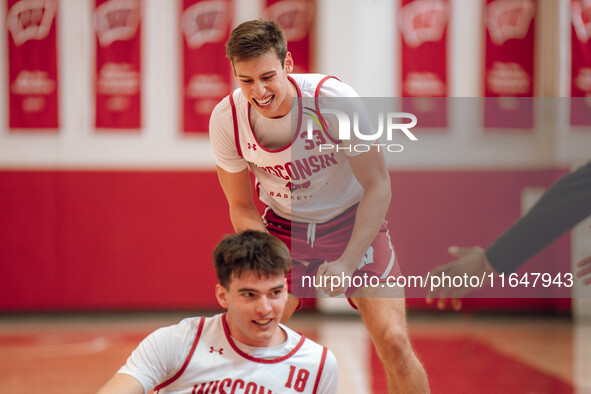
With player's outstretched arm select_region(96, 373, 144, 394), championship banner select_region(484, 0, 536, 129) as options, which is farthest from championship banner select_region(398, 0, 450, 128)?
player's outstretched arm select_region(96, 373, 144, 394)

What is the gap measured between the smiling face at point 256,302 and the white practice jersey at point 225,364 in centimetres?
7

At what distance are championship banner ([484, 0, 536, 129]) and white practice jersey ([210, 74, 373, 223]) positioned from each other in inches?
157

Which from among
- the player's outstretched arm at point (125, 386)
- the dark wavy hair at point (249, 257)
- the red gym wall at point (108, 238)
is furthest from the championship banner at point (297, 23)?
the player's outstretched arm at point (125, 386)

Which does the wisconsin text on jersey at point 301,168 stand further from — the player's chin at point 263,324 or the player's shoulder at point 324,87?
the player's chin at point 263,324

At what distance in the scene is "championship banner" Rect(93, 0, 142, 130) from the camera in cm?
670

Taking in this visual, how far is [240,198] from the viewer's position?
2.72 metres

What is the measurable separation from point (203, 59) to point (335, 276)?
15.8 feet

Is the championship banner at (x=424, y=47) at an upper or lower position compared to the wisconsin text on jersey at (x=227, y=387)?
upper

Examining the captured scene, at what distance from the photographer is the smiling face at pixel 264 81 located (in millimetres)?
2316

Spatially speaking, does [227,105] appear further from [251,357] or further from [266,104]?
[251,357]

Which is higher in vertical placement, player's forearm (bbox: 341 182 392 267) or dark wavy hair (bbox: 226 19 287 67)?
dark wavy hair (bbox: 226 19 287 67)

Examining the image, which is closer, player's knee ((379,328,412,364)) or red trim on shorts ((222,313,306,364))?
red trim on shorts ((222,313,306,364))
